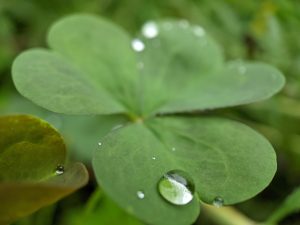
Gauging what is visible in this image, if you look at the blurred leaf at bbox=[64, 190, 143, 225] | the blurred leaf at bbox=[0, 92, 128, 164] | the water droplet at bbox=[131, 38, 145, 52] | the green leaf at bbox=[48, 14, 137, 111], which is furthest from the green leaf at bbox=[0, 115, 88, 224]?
the blurred leaf at bbox=[0, 92, 128, 164]

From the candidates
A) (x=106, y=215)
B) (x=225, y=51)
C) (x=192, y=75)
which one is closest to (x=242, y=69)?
(x=192, y=75)

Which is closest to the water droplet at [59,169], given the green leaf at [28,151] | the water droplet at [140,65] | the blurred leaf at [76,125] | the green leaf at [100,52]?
the green leaf at [28,151]

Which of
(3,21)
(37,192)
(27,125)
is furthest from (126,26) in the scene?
(37,192)

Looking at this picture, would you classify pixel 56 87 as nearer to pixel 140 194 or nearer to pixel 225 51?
pixel 140 194

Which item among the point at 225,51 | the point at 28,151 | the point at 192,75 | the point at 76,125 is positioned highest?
the point at 28,151

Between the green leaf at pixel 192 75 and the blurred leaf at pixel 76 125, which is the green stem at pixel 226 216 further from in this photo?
the blurred leaf at pixel 76 125

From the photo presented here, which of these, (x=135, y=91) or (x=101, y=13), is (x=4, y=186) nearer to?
(x=135, y=91)

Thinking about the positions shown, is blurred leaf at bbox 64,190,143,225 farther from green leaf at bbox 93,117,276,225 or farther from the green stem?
green leaf at bbox 93,117,276,225
